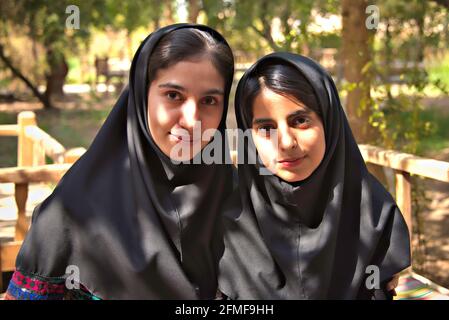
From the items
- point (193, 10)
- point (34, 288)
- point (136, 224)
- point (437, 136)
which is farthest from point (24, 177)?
point (437, 136)

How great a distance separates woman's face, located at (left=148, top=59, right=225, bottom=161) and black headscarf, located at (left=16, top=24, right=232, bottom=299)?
49 mm

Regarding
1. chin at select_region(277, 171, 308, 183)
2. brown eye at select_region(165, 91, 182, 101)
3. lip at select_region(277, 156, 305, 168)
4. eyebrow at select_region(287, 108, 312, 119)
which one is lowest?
chin at select_region(277, 171, 308, 183)

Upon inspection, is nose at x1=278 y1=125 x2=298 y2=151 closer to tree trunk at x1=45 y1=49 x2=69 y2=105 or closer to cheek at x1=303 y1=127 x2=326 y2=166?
cheek at x1=303 y1=127 x2=326 y2=166

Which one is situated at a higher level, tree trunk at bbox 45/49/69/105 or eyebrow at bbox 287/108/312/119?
eyebrow at bbox 287/108/312/119

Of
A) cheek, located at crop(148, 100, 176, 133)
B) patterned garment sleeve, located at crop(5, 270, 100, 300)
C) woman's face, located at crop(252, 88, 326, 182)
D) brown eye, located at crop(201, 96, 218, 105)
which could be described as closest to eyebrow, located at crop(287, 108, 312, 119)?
woman's face, located at crop(252, 88, 326, 182)

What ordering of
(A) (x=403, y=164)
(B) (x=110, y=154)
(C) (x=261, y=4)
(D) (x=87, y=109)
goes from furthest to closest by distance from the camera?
(D) (x=87, y=109) → (C) (x=261, y=4) → (A) (x=403, y=164) → (B) (x=110, y=154)

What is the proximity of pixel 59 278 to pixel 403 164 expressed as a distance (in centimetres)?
177

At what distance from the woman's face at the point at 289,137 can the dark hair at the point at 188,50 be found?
6.5 inches

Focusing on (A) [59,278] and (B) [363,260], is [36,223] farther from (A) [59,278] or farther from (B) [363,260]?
(B) [363,260]

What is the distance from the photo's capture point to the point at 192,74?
182 cm

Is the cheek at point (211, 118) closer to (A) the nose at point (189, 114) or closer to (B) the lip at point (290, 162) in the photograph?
(A) the nose at point (189, 114)

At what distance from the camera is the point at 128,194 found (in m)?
1.86

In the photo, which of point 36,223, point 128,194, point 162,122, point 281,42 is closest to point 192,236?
point 128,194

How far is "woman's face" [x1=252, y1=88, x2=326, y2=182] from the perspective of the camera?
1.80 m
